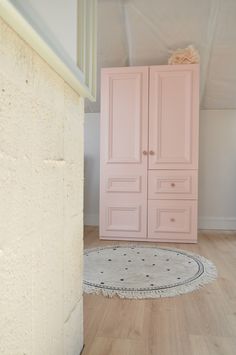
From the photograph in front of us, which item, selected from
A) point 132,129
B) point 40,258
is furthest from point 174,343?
point 132,129

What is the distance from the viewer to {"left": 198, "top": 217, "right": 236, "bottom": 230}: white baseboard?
317 cm

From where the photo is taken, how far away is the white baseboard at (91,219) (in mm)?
3329

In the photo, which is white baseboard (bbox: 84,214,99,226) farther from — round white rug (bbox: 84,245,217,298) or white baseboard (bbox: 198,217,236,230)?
white baseboard (bbox: 198,217,236,230)

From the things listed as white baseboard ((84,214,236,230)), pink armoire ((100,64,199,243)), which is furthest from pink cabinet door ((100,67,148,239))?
white baseboard ((84,214,236,230))

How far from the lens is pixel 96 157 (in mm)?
3371

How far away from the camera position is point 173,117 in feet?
8.42

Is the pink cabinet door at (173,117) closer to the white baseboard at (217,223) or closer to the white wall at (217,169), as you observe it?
the white wall at (217,169)

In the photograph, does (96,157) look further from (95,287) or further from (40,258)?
(40,258)

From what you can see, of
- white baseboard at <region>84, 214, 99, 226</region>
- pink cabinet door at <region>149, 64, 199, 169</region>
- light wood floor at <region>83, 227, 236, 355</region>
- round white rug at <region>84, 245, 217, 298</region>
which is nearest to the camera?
light wood floor at <region>83, 227, 236, 355</region>

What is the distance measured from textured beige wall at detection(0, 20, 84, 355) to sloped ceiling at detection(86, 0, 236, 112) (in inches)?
76.5

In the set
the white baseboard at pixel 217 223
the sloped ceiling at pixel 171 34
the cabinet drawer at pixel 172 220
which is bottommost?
the white baseboard at pixel 217 223

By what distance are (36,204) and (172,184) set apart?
6.88 feet

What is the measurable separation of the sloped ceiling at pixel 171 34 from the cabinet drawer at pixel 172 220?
1.33 m

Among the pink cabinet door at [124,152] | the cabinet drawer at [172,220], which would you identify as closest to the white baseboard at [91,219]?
the pink cabinet door at [124,152]
